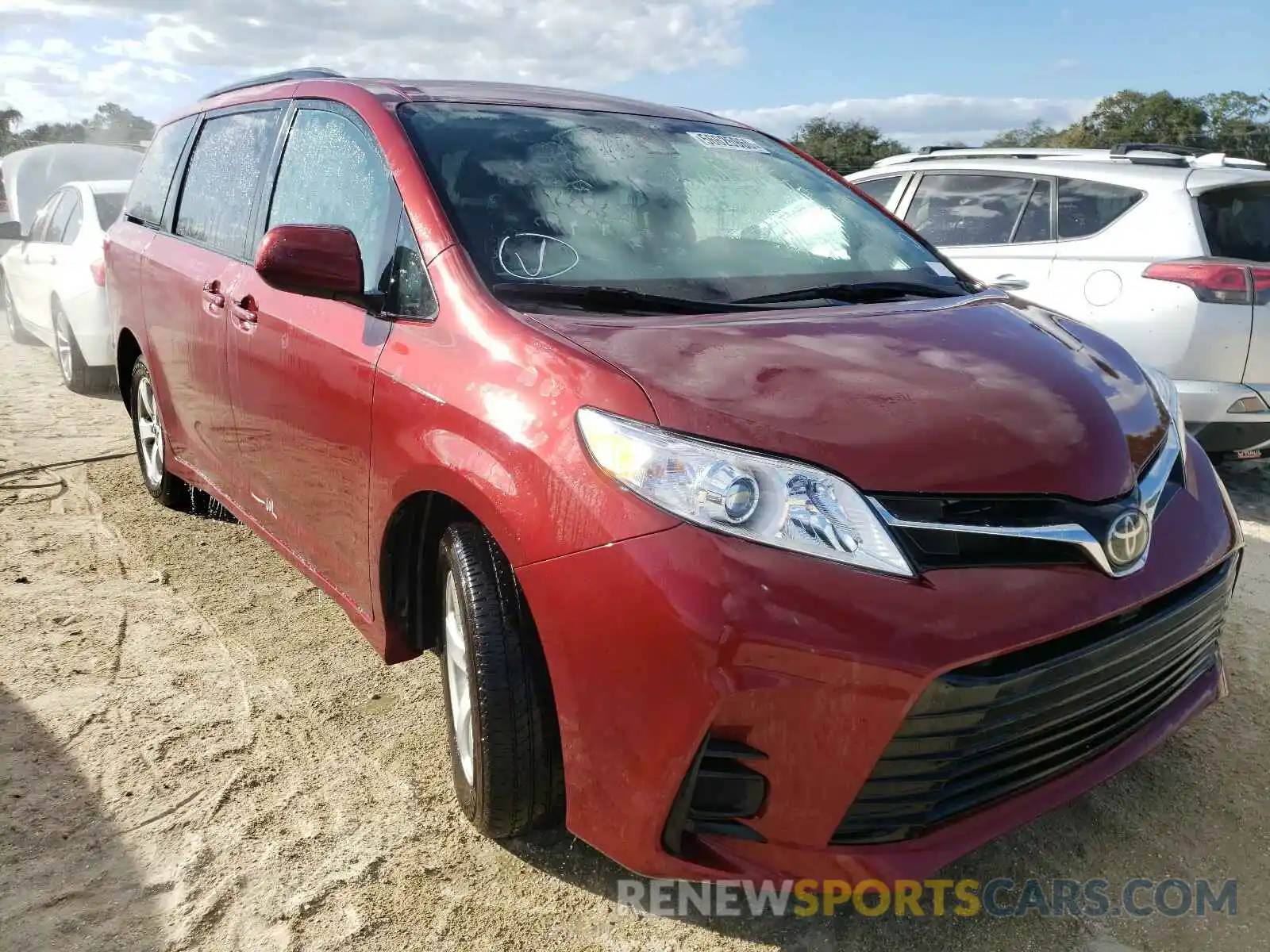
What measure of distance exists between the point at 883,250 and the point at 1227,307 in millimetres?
2482

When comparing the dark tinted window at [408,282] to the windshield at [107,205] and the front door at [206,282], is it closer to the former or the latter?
the front door at [206,282]

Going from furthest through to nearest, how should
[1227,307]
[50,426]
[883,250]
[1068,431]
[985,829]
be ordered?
[50,426], [1227,307], [883,250], [1068,431], [985,829]

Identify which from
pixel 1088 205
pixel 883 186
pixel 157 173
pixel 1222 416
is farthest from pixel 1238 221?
pixel 157 173

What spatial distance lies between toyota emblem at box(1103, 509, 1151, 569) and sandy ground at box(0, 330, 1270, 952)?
789 mm

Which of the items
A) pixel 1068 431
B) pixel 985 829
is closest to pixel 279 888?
pixel 985 829

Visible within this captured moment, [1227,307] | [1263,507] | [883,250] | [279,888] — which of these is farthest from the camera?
[1263,507]

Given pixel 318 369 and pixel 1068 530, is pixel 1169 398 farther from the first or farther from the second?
pixel 318 369

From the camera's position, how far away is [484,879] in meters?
2.23

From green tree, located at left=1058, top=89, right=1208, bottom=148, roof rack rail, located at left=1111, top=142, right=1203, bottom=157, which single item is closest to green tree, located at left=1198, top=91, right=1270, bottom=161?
green tree, located at left=1058, top=89, right=1208, bottom=148

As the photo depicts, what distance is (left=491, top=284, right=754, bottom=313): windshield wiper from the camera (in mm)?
2266

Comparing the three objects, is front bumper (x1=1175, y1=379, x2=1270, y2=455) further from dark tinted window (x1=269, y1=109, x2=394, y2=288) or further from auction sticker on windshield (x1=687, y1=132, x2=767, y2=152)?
dark tinted window (x1=269, y1=109, x2=394, y2=288)

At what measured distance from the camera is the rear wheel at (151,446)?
4.39 meters

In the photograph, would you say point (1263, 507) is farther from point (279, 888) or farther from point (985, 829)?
point (279, 888)

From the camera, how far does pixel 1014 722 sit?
181 cm
